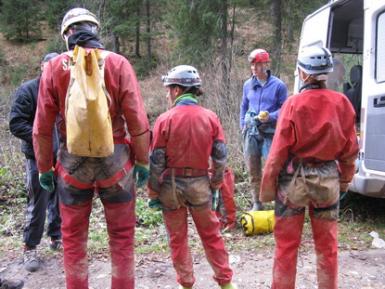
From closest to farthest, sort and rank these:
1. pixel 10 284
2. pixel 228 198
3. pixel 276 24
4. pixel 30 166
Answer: pixel 10 284 < pixel 30 166 < pixel 228 198 < pixel 276 24

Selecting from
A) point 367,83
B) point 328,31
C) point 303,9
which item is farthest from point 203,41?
point 367,83

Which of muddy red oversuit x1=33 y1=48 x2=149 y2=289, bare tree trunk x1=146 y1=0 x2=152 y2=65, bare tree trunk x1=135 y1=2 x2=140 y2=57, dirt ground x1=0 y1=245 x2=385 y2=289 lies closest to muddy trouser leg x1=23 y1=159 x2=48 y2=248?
dirt ground x1=0 y1=245 x2=385 y2=289

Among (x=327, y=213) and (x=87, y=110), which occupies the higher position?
(x=87, y=110)

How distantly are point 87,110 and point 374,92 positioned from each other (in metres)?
3.20

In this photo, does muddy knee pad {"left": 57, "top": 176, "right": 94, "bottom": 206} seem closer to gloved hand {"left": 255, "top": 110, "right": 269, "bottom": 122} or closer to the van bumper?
gloved hand {"left": 255, "top": 110, "right": 269, "bottom": 122}

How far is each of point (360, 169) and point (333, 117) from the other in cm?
199

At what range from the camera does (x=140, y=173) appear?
A: 334 centimetres

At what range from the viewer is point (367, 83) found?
191 inches

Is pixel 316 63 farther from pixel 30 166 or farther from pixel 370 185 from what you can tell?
pixel 30 166

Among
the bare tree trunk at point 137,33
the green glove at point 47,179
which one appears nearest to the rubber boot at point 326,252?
the green glove at point 47,179

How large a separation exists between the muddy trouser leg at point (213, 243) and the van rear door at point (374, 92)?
2022 mm

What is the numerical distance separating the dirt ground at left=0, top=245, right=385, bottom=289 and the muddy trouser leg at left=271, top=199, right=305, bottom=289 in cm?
66

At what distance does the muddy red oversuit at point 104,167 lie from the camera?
3049 mm

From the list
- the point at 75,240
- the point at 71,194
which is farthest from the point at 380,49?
the point at 75,240
